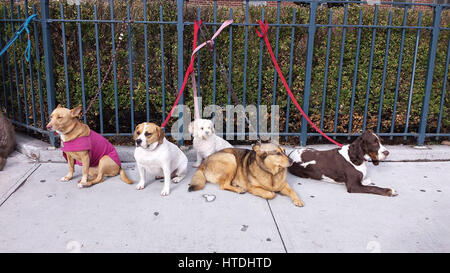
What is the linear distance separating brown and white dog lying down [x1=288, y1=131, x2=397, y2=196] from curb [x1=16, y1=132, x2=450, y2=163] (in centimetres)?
74

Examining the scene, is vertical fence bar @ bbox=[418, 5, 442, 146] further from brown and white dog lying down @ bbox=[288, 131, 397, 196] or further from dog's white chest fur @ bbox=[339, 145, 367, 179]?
dog's white chest fur @ bbox=[339, 145, 367, 179]

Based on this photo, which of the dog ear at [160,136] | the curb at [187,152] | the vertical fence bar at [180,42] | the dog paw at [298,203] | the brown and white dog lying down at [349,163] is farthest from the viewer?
the curb at [187,152]

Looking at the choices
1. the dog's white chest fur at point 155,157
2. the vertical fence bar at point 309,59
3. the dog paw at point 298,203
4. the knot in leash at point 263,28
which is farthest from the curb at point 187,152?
the knot in leash at point 263,28

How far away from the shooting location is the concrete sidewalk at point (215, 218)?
3164mm

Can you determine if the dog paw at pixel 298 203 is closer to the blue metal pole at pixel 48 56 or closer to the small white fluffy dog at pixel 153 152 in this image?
the small white fluffy dog at pixel 153 152

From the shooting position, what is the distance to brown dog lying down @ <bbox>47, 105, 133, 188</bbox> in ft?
13.5

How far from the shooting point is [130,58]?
504 centimetres

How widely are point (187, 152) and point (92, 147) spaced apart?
1.41 metres

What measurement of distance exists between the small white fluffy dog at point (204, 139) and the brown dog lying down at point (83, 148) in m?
0.95

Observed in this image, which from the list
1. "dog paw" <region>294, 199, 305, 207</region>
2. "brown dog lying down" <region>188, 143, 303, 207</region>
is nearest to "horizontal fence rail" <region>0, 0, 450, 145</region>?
"brown dog lying down" <region>188, 143, 303, 207</region>

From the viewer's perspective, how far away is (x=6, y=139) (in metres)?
5.04

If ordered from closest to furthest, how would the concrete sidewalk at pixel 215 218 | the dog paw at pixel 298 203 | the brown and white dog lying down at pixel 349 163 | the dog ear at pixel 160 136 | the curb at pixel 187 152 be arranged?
1. the concrete sidewalk at pixel 215 218
2. the dog paw at pixel 298 203
3. the dog ear at pixel 160 136
4. the brown and white dog lying down at pixel 349 163
5. the curb at pixel 187 152

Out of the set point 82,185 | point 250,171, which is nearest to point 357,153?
point 250,171

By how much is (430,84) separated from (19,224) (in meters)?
5.36
